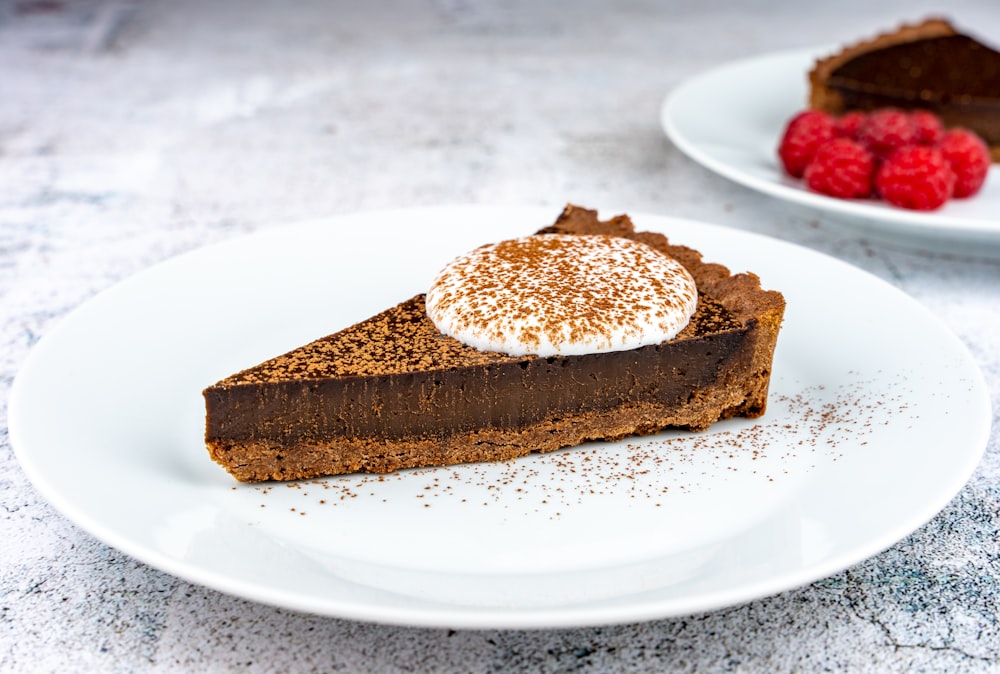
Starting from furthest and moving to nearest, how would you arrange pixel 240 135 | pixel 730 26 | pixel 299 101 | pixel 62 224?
pixel 730 26
pixel 299 101
pixel 240 135
pixel 62 224

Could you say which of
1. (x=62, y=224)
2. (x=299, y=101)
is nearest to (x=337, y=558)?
(x=62, y=224)

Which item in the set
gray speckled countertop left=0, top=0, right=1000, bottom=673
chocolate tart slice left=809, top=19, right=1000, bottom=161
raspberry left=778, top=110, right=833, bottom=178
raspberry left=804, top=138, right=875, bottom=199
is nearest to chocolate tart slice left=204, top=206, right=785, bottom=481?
gray speckled countertop left=0, top=0, right=1000, bottom=673

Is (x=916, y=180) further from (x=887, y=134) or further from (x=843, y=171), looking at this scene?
(x=887, y=134)

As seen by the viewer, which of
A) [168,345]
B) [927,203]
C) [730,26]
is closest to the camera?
[168,345]

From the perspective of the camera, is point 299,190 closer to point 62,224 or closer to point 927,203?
point 62,224

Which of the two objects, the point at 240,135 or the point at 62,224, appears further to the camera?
the point at 240,135

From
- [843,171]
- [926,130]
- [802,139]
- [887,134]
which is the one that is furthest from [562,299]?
[926,130]
